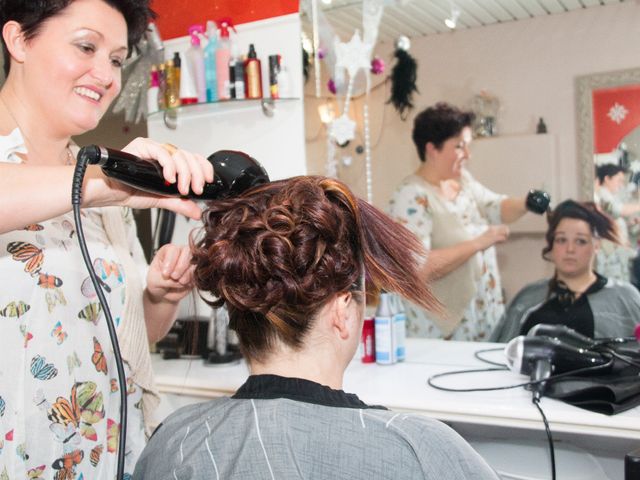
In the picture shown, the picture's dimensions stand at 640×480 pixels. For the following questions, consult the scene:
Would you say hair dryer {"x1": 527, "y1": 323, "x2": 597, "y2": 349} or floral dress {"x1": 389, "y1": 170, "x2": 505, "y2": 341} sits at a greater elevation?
floral dress {"x1": 389, "y1": 170, "x2": 505, "y2": 341}

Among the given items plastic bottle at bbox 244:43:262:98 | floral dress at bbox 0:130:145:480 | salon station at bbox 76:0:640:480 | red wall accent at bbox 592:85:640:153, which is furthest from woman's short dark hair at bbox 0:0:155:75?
red wall accent at bbox 592:85:640:153

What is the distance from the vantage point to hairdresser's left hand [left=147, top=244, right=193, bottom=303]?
4.31ft

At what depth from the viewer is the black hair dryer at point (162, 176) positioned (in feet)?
2.72

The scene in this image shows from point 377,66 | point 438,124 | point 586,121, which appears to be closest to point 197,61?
point 377,66

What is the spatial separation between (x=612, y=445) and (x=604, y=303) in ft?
1.57

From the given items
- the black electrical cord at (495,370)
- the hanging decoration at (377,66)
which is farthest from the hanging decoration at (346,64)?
the black electrical cord at (495,370)

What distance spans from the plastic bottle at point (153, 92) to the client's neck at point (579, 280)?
1.50 meters

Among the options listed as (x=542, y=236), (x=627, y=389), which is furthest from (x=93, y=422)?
(x=542, y=236)

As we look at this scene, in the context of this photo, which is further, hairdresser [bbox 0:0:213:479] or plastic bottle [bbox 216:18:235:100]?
plastic bottle [bbox 216:18:235:100]

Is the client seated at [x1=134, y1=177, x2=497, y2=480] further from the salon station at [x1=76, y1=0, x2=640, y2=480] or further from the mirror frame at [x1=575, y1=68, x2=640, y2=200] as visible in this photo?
the mirror frame at [x1=575, y1=68, x2=640, y2=200]

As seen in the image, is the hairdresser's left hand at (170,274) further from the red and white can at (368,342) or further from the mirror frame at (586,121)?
the mirror frame at (586,121)

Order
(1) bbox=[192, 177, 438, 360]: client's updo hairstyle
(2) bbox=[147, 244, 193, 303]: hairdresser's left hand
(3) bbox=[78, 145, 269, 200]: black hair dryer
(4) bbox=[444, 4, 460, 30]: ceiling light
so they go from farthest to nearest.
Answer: (4) bbox=[444, 4, 460, 30]: ceiling light, (2) bbox=[147, 244, 193, 303]: hairdresser's left hand, (1) bbox=[192, 177, 438, 360]: client's updo hairstyle, (3) bbox=[78, 145, 269, 200]: black hair dryer

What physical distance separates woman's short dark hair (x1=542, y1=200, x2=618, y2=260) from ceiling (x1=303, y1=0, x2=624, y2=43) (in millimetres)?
528

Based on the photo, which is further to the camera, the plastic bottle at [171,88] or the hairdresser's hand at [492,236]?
the plastic bottle at [171,88]
